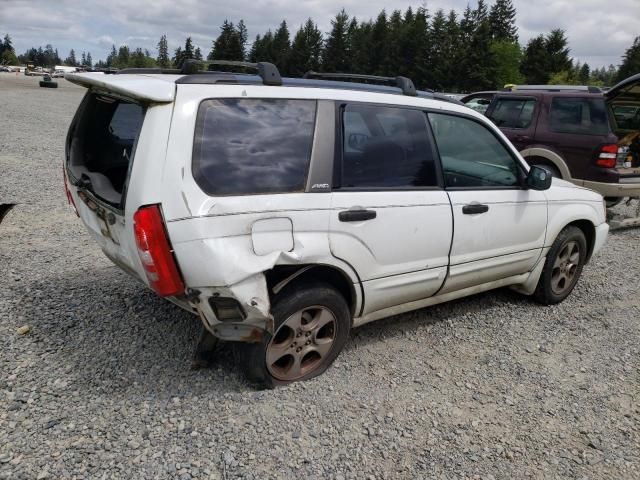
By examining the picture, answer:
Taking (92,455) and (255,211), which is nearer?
(92,455)

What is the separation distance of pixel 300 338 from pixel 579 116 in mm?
6523

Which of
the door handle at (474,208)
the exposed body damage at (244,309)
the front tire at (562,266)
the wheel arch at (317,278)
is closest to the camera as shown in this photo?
the exposed body damage at (244,309)

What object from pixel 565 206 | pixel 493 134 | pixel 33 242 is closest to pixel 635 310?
pixel 565 206

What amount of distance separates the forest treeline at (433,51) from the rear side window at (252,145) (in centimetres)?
6169

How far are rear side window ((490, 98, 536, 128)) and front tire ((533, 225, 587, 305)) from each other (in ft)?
13.2

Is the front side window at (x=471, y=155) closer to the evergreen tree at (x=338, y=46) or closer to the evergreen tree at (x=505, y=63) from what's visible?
the evergreen tree at (x=505, y=63)

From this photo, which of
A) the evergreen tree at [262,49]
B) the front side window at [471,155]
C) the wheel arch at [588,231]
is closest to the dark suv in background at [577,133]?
the wheel arch at [588,231]

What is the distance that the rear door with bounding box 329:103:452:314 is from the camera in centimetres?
317

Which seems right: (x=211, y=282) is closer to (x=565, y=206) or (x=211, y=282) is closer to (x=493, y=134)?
(x=493, y=134)

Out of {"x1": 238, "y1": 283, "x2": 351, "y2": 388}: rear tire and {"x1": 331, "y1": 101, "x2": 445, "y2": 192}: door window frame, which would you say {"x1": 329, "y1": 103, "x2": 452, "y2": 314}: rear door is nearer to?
{"x1": 331, "y1": 101, "x2": 445, "y2": 192}: door window frame

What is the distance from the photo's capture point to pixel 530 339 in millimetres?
4168

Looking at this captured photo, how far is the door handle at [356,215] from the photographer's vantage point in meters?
3.09

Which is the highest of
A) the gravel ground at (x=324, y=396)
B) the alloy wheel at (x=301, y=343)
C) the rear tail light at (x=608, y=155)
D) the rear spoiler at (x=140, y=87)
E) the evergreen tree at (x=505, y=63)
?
the evergreen tree at (x=505, y=63)

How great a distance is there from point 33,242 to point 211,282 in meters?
3.65
